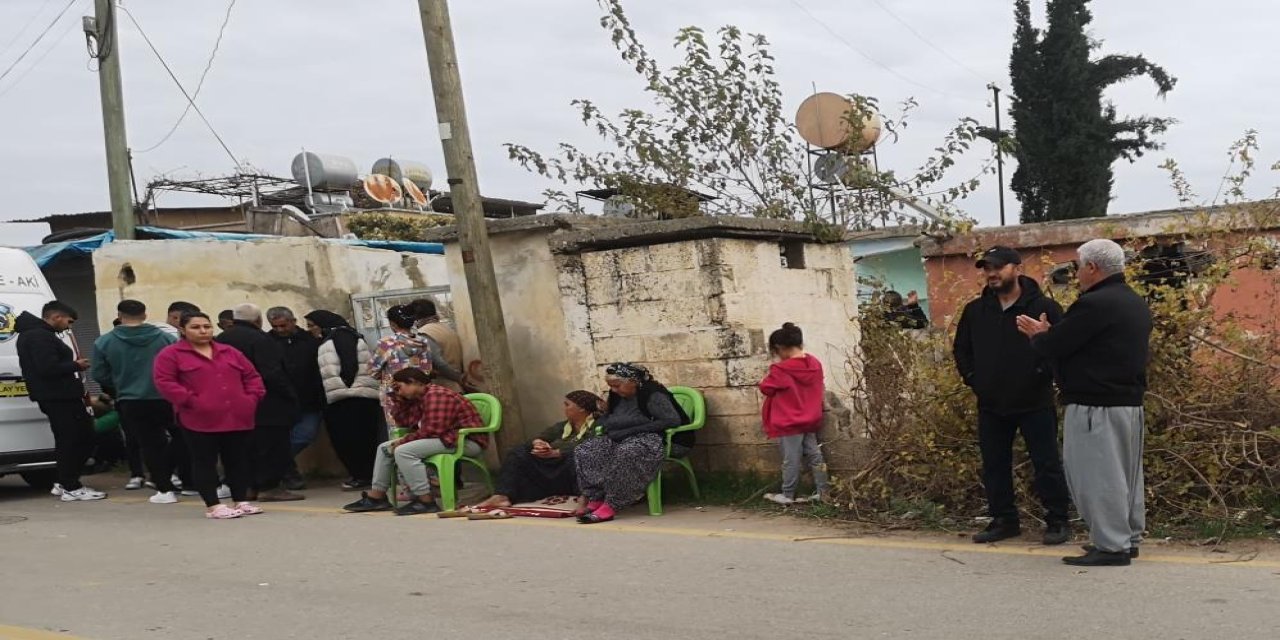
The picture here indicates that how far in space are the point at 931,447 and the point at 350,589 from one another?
3.46m

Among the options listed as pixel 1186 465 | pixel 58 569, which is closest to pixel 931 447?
pixel 1186 465

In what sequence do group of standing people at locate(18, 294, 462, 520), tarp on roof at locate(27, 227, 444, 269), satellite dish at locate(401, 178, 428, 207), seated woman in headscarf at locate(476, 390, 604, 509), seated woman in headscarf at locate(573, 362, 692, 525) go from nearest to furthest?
seated woman in headscarf at locate(573, 362, 692, 525)
seated woman in headscarf at locate(476, 390, 604, 509)
group of standing people at locate(18, 294, 462, 520)
tarp on roof at locate(27, 227, 444, 269)
satellite dish at locate(401, 178, 428, 207)

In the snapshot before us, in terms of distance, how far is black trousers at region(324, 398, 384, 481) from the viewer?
33.1ft

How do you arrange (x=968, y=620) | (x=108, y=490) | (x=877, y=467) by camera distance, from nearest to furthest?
1. (x=968, y=620)
2. (x=877, y=467)
3. (x=108, y=490)

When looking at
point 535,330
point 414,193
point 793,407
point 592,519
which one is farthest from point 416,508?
point 414,193

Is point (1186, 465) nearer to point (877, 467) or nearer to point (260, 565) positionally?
point (877, 467)

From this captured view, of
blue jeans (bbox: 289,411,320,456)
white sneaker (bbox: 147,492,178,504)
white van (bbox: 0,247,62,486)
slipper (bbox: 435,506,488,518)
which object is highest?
white van (bbox: 0,247,62,486)

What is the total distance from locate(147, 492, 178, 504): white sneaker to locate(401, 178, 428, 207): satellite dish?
68.5 feet

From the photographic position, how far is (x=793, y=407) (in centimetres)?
781

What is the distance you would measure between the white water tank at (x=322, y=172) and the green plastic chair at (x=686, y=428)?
21124mm

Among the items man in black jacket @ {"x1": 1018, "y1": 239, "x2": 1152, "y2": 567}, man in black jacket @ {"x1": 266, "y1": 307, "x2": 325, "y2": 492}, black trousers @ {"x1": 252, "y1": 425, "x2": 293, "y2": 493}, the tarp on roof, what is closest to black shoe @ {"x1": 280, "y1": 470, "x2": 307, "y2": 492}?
man in black jacket @ {"x1": 266, "y1": 307, "x2": 325, "y2": 492}

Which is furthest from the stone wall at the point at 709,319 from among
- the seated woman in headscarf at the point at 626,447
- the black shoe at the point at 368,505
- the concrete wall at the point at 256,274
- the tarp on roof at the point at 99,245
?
the tarp on roof at the point at 99,245

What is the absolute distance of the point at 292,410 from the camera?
389 inches

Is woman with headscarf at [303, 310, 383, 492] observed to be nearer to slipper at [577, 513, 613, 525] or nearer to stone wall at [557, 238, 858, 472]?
stone wall at [557, 238, 858, 472]
